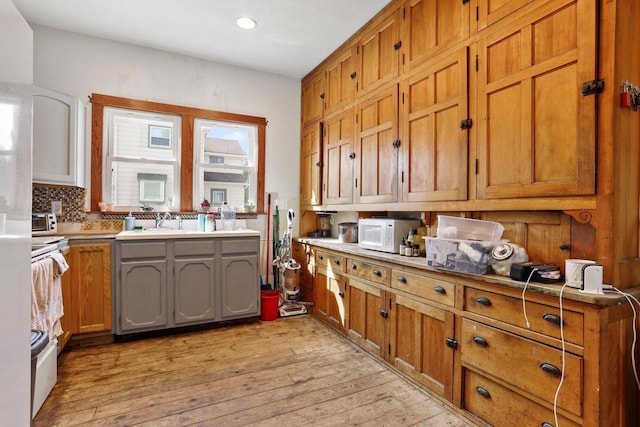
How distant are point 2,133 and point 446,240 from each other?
6.28 ft

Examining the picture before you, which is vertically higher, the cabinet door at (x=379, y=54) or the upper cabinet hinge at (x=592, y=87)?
the cabinet door at (x=379, y=54)

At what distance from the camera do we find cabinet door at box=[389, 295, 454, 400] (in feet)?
6.41

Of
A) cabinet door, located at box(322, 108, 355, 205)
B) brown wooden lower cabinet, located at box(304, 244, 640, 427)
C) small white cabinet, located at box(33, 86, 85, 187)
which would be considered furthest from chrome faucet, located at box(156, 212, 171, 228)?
brown wooden lower cabinet, located at box(304, 244, 640, 427)

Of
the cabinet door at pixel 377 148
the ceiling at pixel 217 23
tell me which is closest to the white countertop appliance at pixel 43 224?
the ceiling at pixel 217 23

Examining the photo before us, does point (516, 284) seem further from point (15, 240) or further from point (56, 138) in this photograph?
point (56, 138)

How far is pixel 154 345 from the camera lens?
2828mm

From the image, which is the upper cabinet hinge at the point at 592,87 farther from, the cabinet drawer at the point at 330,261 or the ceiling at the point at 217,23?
the cabinet drawer at the point at 330,261

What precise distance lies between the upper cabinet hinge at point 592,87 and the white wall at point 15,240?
2.03 meters

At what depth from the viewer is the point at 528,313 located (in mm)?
1526

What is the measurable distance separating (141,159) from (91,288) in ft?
4.67

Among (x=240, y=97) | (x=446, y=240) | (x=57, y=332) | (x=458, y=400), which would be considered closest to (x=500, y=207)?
(x=446, y=240)

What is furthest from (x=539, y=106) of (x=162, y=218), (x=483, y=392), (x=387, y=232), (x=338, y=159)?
(x=162, y=218)

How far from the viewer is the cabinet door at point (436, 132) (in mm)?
2068

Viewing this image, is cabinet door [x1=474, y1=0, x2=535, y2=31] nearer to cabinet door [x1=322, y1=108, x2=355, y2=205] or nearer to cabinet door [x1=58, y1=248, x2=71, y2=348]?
cabinet door [x1=322, y1=108, x2=355, y2=205]
